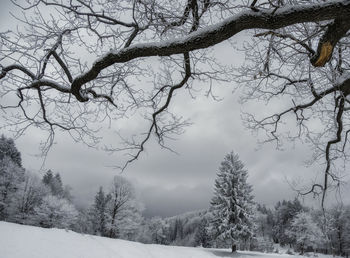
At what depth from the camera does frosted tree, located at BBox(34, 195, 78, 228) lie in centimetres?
3922

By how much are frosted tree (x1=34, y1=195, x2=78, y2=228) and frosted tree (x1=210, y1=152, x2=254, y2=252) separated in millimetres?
23175

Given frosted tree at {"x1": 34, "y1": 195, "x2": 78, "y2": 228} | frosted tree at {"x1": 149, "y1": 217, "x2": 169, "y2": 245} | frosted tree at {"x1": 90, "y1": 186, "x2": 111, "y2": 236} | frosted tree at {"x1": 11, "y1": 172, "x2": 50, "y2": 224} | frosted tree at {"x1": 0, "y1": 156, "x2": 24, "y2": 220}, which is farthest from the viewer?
frosted tree at {"x1": 149, "y1": 217, "x2": 169, "y2": 245}

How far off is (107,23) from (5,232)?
1135cm

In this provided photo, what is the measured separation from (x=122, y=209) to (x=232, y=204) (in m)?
14.8

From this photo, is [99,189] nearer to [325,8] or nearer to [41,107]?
[41,107]

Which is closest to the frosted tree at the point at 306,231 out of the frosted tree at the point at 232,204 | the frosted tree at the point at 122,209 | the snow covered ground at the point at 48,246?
the frosted tree at the point at 232,204

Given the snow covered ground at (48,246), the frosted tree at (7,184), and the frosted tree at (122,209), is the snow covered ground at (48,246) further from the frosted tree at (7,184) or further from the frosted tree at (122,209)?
the frosted tree at (7,184)

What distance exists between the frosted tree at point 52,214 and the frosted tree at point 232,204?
76.0ft

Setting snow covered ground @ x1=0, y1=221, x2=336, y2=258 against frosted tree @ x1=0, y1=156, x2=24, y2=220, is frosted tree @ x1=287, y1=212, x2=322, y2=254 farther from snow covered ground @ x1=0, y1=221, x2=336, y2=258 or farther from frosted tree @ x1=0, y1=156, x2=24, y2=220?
frosted tree @ x1=0, y1=156, x2=24, y2=220

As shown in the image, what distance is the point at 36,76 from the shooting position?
4723 mm

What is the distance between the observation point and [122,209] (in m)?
36.9

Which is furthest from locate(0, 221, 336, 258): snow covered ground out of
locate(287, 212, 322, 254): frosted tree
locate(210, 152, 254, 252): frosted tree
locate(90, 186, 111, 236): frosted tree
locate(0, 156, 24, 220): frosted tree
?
locate(287, 212, 322, 254): frosted tree

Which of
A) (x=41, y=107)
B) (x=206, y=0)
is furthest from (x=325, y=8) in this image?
(x=41, y=107)

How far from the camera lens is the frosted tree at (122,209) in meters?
35.9
